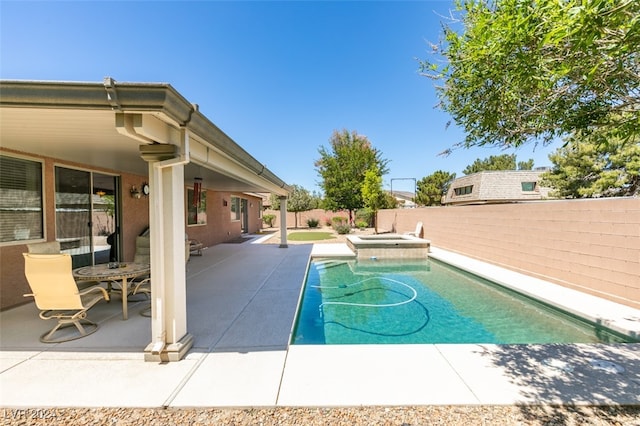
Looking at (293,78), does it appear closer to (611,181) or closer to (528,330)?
(528,330)

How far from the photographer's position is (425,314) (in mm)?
5746

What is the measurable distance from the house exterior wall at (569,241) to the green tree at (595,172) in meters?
11.2

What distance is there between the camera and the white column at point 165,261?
10.7ft

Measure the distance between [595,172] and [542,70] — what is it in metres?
22.6

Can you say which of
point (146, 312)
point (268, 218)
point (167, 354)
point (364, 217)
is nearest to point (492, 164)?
point (364, 217)

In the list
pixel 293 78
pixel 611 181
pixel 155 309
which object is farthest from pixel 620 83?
pixel 611 181

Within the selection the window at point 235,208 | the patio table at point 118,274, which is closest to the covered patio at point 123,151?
the patio table at point 118,274

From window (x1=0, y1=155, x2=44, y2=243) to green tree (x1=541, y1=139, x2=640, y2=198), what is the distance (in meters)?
22.7

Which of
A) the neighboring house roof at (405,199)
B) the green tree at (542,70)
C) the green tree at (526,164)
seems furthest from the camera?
the green tree at (526,164)

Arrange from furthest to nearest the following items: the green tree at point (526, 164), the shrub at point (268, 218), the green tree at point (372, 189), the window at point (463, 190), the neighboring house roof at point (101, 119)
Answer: the green tree at point (526, 164) < the window at point (463, 190) < the shrub at point (268, 218) < the green tree at point (372, 189) < the neighboring house roof at point (101, 119)

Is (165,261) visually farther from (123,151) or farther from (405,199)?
(405,199)

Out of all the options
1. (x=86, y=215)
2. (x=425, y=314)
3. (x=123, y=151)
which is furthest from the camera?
(x=86, y=215)

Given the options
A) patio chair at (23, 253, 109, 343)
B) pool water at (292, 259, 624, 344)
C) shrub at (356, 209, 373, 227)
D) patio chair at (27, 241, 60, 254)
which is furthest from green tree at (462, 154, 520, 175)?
patio chair at (23, 253, 109, 343)

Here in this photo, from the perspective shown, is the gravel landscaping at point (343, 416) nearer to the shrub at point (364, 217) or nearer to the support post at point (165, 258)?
the support post at point (165, 258)
